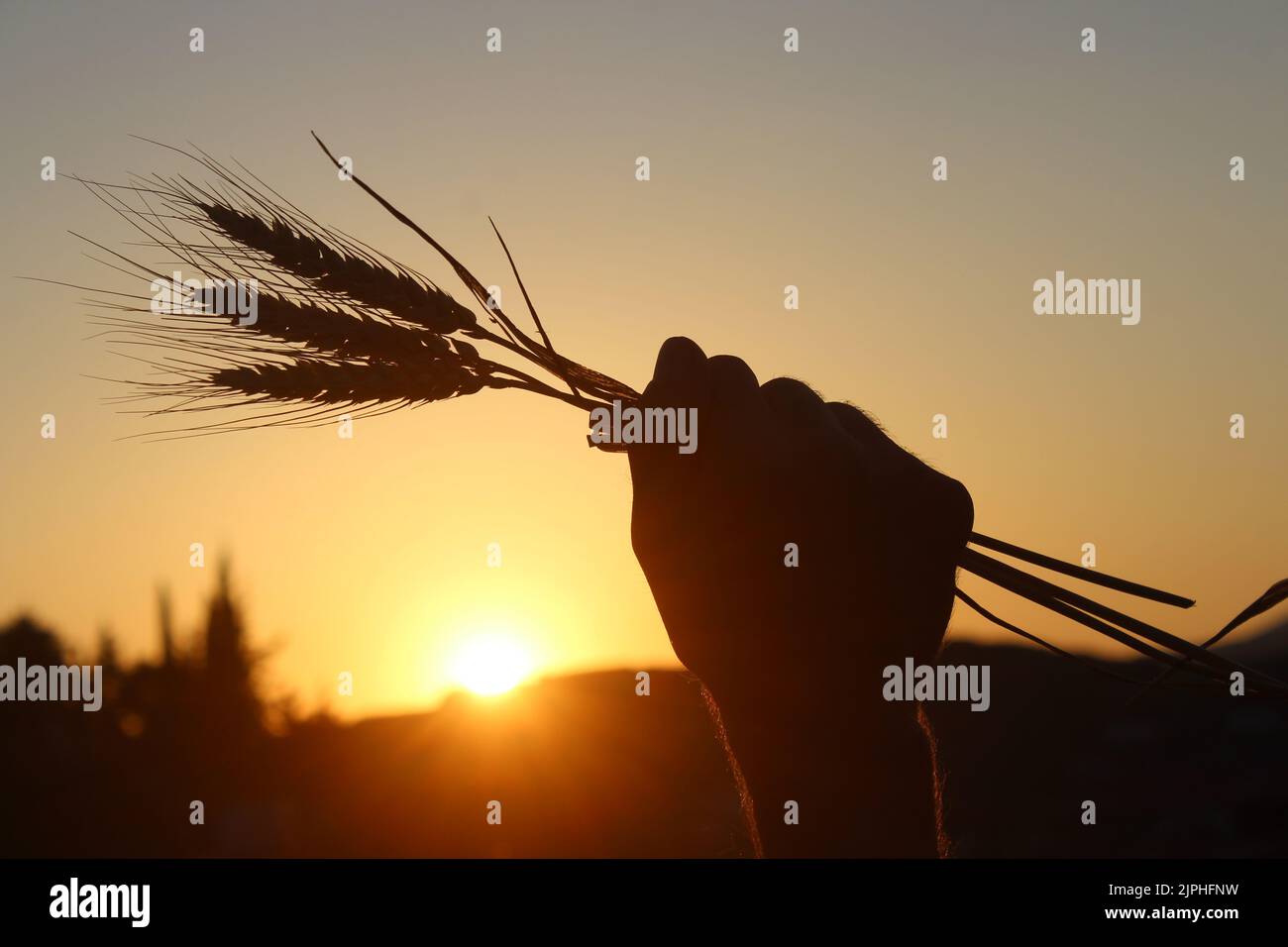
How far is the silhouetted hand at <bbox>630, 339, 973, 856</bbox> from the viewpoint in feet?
6.23

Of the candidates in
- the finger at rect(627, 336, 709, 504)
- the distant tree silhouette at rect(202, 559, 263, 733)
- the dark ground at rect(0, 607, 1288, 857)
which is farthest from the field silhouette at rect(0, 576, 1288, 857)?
the distant tree silhouette at rect(202, 559, 263, 733)

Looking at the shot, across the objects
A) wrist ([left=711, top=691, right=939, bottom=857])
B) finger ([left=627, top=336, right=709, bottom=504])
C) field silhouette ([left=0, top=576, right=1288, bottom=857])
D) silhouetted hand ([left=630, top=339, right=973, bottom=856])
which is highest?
finger ([left=627, top=336, right=709, bottom=504])

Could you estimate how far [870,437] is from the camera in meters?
2.22

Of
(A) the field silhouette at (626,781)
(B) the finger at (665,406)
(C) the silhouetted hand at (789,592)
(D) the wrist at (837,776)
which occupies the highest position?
(B) the finger at (665,406)

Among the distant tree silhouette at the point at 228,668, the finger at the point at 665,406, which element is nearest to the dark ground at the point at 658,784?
the finger at the point at 665,406

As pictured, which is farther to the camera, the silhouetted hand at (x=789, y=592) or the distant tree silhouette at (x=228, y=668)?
the distant tree silhouette at (x=228, y=668)

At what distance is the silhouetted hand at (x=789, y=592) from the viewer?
190 centimetres

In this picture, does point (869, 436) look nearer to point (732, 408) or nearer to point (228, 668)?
point (732, 408)

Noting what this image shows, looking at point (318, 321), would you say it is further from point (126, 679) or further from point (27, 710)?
point (126, 679)

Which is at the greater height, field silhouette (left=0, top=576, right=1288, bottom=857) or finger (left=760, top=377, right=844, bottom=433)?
finger (left=760, top=377, right=844, bottom=433)

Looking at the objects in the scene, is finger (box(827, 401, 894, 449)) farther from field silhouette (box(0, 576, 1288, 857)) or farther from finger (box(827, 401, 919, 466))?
field silhouette (box(0, 576, 1288, 857))

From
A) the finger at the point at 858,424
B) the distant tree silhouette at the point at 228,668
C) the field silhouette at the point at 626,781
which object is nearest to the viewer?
the finger at the point at 858,424

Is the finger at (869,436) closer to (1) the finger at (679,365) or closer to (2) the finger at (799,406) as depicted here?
(2) the finger at (799,406)
